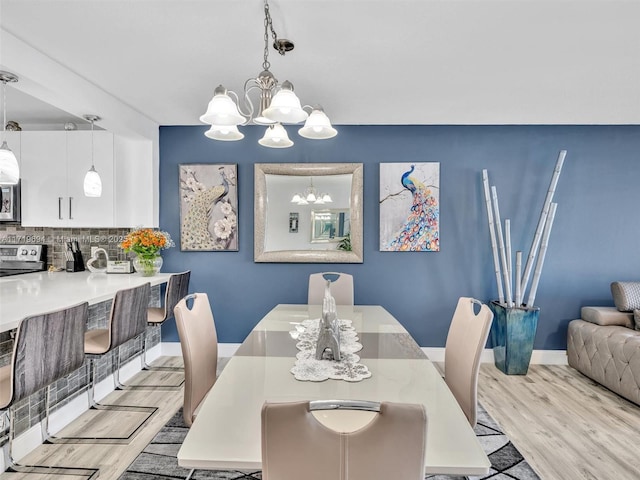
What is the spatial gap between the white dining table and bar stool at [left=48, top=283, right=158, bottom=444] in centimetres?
99

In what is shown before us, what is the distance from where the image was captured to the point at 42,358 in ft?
5.85

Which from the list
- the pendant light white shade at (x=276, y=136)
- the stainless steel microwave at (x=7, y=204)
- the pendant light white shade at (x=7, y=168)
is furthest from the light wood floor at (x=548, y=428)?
the stainless steel microwave at (x=7, y=204)

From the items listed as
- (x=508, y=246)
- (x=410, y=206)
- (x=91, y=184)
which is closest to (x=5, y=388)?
(x=91, y=184)

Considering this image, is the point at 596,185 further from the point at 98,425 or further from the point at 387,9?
the point at 98,425

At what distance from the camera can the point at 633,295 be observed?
336cm

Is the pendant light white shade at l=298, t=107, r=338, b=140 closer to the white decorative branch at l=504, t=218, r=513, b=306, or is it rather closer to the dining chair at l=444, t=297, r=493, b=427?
the dining chair at l=444, t=297, r=493, b=427

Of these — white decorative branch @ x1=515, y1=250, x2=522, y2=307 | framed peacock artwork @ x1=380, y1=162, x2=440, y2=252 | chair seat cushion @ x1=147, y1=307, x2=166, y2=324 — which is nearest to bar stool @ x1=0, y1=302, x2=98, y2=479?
chair seat cushion @ x1=147, y1=307, x2=166, y2=324

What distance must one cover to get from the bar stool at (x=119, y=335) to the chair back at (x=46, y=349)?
342 mm

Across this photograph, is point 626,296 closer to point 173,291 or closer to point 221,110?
point 221,110

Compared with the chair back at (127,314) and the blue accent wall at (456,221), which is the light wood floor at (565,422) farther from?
the chair back at (127,314)

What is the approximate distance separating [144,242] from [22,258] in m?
1.48

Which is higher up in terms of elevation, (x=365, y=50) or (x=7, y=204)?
(x=365, y=50)

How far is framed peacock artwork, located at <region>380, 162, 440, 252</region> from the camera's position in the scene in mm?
3771

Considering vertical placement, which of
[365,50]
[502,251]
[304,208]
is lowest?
[502,251]
